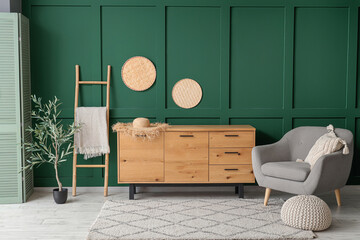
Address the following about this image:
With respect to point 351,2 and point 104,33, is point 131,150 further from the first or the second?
point 351,2

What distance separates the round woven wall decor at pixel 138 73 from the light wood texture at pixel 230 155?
1127mm

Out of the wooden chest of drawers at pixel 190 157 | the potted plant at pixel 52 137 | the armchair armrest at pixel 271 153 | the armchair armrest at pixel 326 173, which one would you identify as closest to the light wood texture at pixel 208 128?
the wooden chest of drawers at pixel 190 157

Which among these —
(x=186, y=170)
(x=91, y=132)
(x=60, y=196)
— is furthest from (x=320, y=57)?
(x=60, y=196)

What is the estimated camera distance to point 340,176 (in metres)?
4.09

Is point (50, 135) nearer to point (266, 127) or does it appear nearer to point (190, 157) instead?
point (190, 157)

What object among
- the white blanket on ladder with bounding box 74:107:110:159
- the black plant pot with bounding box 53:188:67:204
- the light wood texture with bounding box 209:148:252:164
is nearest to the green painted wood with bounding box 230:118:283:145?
the light wood texture with bounding box 209:148:252:164

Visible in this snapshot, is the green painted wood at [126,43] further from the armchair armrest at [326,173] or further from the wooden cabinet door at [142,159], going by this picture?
the armchair armrest at [326,173]

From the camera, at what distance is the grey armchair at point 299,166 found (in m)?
3.88

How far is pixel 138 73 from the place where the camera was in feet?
16.0

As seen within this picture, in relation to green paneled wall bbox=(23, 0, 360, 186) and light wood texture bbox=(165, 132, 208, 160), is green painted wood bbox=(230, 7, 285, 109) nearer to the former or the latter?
green paneled wall bbox=(23, 0, 360, 186)

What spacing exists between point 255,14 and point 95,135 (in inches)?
91.2

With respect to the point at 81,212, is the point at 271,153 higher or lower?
higher

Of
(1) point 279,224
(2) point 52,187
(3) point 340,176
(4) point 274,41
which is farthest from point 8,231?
(4) point 274,41

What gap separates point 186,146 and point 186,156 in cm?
11
